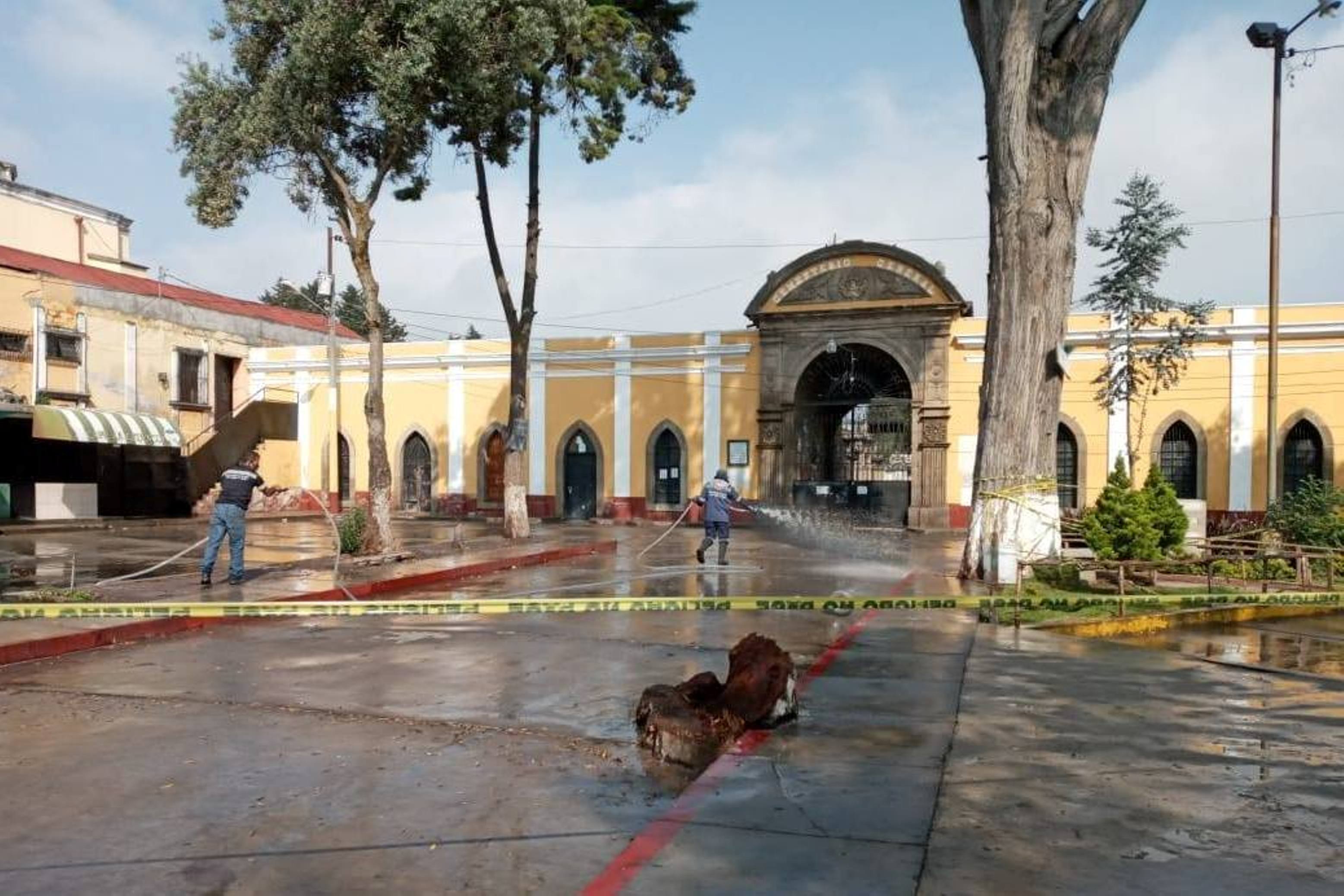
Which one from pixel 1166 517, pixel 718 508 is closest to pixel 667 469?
pixel 718 508

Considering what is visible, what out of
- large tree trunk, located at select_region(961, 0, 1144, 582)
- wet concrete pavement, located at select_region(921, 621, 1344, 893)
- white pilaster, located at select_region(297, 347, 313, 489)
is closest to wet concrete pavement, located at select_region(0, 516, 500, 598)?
white pilaster, located at select_region(297, 347, 313, 489)

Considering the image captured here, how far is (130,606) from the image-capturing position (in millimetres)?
9883

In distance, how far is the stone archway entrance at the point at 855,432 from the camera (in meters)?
29.3

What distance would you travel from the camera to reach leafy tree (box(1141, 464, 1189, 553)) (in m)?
14.6

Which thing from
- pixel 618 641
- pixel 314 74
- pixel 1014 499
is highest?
pixel 314 74

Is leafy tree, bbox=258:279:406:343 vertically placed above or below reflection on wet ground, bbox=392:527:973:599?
above

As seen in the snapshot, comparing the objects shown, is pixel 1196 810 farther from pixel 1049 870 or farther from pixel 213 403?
pixel 213 403

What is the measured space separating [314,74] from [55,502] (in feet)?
58.2

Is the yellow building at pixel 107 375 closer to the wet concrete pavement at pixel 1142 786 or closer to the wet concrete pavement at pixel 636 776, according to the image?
the wet concrete pavement at pixel 636 776

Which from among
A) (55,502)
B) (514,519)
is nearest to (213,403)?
(55,502)

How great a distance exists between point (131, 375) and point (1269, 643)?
103 feet

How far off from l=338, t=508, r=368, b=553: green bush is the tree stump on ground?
11702 millimetres

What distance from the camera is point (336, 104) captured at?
1661 cm

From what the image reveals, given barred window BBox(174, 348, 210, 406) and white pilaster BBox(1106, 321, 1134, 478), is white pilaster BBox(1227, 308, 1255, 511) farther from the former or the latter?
barred window BBox(174, 348, 210, 406)
